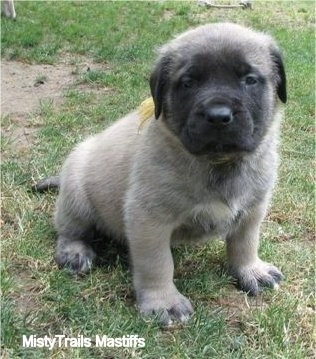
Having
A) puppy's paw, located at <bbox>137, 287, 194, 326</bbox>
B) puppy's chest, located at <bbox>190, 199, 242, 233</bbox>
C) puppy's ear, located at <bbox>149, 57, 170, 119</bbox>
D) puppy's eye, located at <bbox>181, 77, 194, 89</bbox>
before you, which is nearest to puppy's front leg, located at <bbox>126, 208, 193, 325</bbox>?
puppy's paw, located at <bbox>137, 287, 194, 326</bbox>

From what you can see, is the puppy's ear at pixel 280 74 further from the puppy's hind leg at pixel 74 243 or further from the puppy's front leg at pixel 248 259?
the puppy's hind leg at pixel 74 243

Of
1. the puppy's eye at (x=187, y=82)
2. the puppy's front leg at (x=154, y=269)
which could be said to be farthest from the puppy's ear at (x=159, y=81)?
the puppy's front leg at (x=154, y=269)

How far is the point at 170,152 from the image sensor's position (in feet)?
10.5

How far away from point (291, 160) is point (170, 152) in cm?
256

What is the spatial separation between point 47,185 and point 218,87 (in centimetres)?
197

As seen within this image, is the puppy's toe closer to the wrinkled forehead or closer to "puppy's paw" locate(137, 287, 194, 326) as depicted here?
"puppy's paw" locate(137, 287, 194, 326)

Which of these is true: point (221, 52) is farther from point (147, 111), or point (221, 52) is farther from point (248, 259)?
point (248, 259)

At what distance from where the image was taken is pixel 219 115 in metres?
2.82

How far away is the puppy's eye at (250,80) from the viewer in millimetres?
3035

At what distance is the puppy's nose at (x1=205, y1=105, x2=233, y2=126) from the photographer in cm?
282

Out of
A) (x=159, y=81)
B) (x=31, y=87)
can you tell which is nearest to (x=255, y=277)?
(x=159, y=81)

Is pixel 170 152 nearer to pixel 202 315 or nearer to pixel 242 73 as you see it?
pixel 242 73

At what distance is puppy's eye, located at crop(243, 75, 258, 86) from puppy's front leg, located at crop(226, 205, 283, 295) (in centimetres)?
78

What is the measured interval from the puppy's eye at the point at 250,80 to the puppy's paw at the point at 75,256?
4.55 ft
